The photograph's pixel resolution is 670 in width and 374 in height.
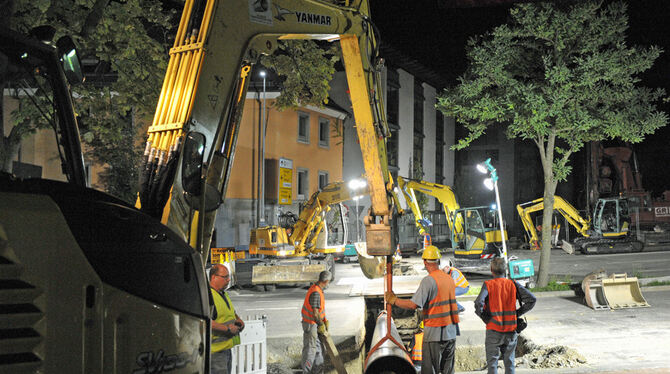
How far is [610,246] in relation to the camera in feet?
92.8

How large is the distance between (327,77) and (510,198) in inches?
1660

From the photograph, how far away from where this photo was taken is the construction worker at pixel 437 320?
6.89 metres

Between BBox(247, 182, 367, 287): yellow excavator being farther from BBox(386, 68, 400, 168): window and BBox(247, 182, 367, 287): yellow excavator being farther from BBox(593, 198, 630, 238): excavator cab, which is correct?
BBox(386, 68, 400, 168): window

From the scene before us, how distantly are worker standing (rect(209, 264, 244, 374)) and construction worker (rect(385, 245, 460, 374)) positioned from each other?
2.09 meters

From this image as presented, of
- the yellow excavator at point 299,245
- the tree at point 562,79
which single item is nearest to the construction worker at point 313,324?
the yellow excavator at point 299,245

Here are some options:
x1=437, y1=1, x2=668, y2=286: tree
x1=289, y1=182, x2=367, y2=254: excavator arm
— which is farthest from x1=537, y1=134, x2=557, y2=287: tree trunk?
x1=289, y1=182, x2=367, y2=254: excavator arm

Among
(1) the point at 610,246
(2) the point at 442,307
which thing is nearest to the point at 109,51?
(2) the point at 442,307

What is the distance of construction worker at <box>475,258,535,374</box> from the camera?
7.07 meters

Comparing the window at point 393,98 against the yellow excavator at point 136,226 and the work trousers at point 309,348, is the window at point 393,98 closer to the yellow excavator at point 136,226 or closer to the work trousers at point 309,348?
the work trousers at point 309,348

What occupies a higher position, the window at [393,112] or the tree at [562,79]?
the window at [393,112]

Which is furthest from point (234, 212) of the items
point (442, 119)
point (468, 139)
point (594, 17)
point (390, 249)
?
point (442, 119)

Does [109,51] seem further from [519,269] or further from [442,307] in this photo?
[519,269]

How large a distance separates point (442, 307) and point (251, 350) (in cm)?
302

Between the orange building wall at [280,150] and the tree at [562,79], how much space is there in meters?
12.7
